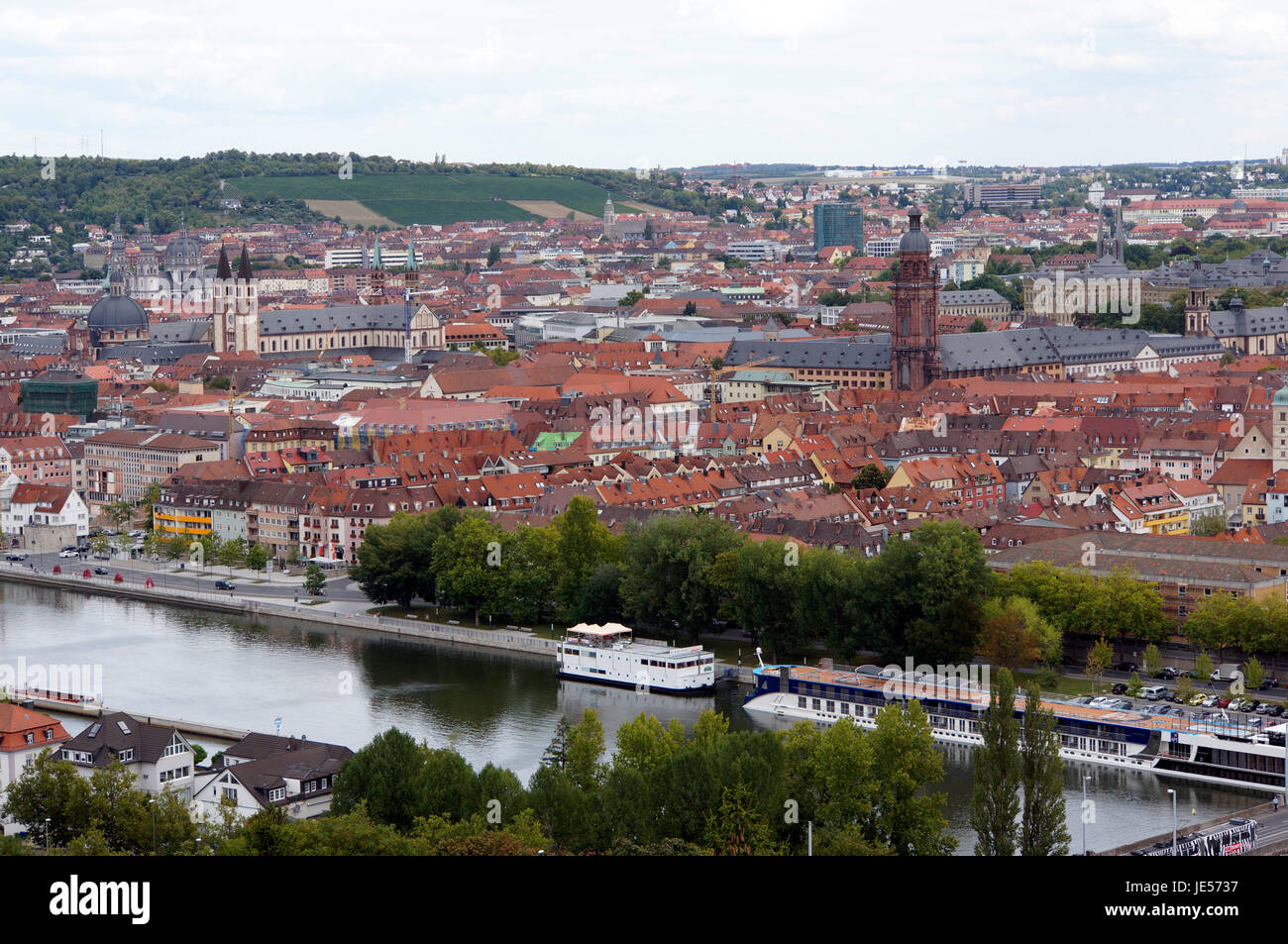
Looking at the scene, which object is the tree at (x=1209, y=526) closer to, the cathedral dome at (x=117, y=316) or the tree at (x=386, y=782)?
the tree at (x=386, y=782)

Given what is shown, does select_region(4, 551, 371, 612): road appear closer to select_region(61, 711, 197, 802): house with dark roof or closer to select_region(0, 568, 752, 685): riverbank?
select_region(0, 568, 752, 685): riverbank

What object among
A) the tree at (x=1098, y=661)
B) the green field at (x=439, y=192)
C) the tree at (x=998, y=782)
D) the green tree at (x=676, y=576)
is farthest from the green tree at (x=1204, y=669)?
the green field at (x=439, y=192)

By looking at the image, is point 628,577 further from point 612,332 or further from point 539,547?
point 612,332

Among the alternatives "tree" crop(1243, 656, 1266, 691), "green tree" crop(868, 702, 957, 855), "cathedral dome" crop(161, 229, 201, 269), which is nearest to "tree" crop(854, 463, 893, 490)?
"tree" crop(1243, 656, 1266, 691)

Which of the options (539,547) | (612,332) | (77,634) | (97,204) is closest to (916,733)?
(539,547)

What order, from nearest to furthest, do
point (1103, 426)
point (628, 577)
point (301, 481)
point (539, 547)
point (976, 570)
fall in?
point (976, 570) < point (628, 577) < point (539, 547) < point (301, 481) < point (1103, 426)

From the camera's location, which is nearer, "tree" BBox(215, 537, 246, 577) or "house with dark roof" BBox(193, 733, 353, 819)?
"house with dark roof" BBox(193, 733, 353, 819)

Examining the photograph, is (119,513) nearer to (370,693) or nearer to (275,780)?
(370,693)
